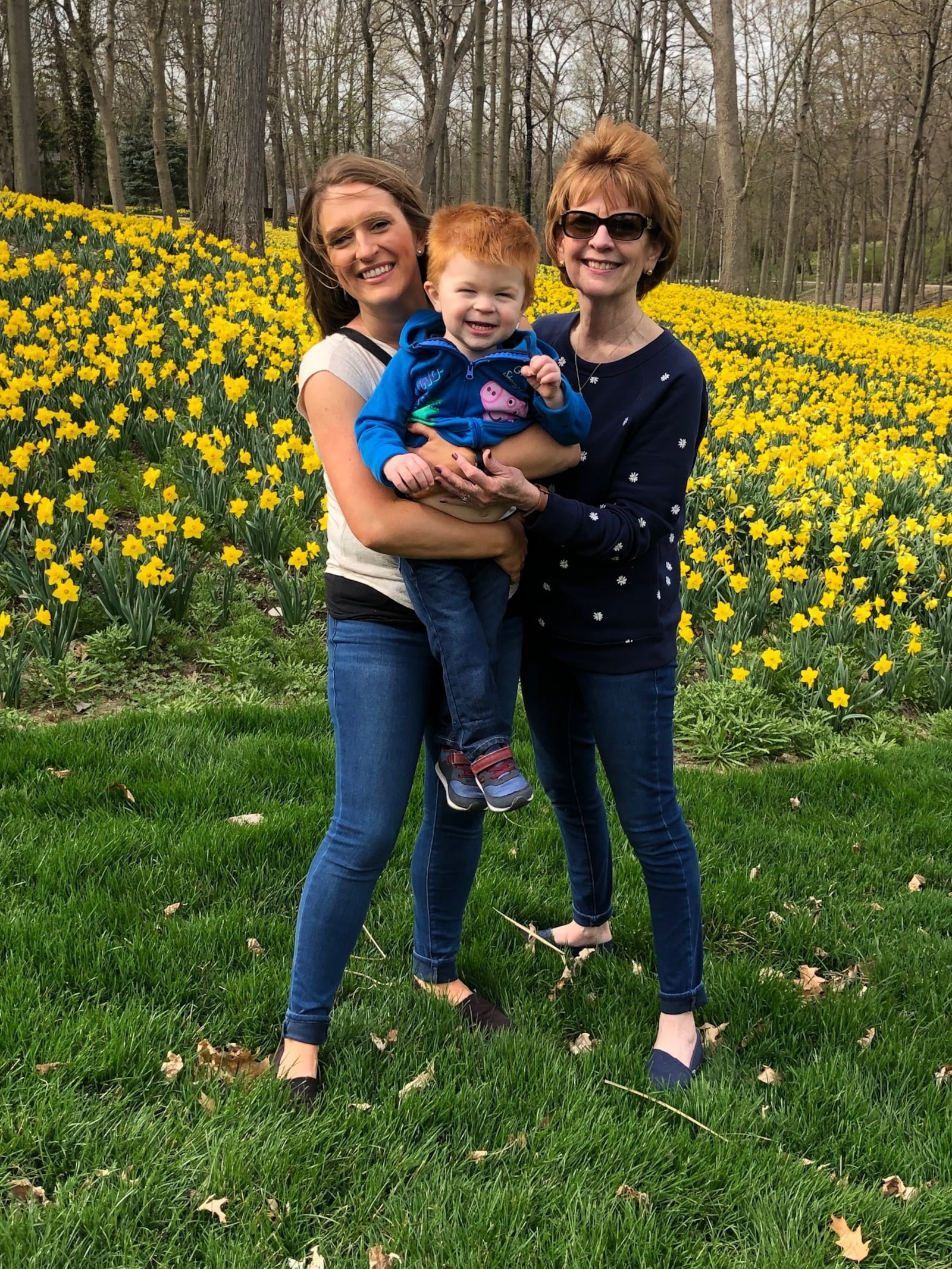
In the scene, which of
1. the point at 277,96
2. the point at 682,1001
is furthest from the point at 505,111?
the point at 682,1001

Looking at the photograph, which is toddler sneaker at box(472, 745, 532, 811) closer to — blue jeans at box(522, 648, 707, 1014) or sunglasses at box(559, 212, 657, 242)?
blue jeans at box(522, 648, 707, 1014)

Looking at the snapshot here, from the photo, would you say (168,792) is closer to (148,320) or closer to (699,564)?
(699,564)

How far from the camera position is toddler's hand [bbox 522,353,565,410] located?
1.79m

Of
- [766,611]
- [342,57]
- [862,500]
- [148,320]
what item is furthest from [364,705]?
[342,57]

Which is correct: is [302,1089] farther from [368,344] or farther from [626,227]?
[626,227]

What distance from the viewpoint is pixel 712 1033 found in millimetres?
2480

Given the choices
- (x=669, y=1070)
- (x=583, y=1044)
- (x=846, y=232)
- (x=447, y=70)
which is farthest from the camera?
(x=846, y=232)

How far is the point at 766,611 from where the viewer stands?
17.0 feet

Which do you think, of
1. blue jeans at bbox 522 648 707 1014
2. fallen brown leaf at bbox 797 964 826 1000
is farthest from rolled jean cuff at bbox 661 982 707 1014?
fallen brown leaf at bbox 797 964 826 1000

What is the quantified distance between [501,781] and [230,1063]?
891 mm

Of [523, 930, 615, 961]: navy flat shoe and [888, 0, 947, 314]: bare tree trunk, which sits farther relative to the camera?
[888, 0, 947, 314]: bare tree trunk

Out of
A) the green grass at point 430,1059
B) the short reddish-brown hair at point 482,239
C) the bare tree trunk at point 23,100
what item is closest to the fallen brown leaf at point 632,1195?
the green grass at point 430,1059

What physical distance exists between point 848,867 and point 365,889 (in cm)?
203

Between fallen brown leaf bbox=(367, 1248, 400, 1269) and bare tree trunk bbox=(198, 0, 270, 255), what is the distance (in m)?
10.7
